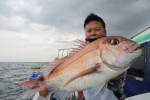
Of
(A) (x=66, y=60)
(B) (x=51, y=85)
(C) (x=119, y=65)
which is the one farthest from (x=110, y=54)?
(B) (x=51, y=85)

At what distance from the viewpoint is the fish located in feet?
6.05

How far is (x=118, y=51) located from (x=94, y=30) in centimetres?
188

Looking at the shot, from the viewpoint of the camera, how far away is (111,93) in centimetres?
323

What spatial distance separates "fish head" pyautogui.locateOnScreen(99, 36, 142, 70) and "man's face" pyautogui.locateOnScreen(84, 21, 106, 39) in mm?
1603

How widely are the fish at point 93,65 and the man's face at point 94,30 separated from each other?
4.27 ft

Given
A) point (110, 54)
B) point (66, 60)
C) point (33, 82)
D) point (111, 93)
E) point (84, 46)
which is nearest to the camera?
point (110, 54)

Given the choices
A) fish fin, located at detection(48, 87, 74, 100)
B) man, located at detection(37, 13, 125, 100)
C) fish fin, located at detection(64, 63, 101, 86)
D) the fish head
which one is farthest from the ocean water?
the fish head

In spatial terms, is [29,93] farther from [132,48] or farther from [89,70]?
[132,48]

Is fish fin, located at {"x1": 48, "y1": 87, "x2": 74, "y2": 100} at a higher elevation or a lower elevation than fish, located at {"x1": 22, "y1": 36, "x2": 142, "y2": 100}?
lower

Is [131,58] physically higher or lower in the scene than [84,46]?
lower

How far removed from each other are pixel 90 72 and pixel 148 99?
2169mm

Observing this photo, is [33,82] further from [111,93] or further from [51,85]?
[111,93]

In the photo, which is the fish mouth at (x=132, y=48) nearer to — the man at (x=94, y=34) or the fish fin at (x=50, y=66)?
the fish fin at (x=50, y=66)

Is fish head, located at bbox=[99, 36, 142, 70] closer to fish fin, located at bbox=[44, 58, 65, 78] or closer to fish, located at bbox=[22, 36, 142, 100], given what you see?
fish, located at bbox=[22, 36, 142, 100]
